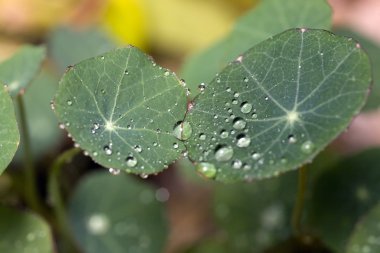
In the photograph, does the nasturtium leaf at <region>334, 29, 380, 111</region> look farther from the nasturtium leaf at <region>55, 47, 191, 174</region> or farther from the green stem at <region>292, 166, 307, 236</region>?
the nasturtium leaf at <region>55, 47, 191, 174</region>

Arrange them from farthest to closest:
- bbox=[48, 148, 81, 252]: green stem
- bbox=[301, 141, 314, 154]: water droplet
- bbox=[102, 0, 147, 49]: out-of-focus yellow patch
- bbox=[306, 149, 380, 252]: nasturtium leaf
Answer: bbox=[102, 0, 147, 49]: out-of-focus yellow patch, bbox=[306, 149, 380, 252]: nasturtium leaf, bbox=[48, 148, 81, 252]: green stem, bbox=[301, 141, 314, 154]: water droplet

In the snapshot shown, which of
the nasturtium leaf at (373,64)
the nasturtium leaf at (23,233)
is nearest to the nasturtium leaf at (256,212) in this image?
the nasturtium leaf at (373,64)

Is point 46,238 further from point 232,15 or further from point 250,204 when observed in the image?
point 232,15

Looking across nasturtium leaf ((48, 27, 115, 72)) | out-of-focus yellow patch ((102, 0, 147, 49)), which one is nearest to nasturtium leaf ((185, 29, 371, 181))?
nasturtium leaf ((48, 27, 115, 72))

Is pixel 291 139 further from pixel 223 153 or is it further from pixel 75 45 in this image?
pixel 75 45

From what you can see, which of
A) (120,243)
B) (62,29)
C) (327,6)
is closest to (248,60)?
(327,6)

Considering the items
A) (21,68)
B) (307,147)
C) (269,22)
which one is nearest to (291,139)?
(307,147)

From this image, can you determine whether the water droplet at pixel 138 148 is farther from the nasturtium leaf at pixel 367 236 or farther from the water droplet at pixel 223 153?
the nasturtium leaf at pixel 367 236

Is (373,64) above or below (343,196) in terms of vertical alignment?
above
